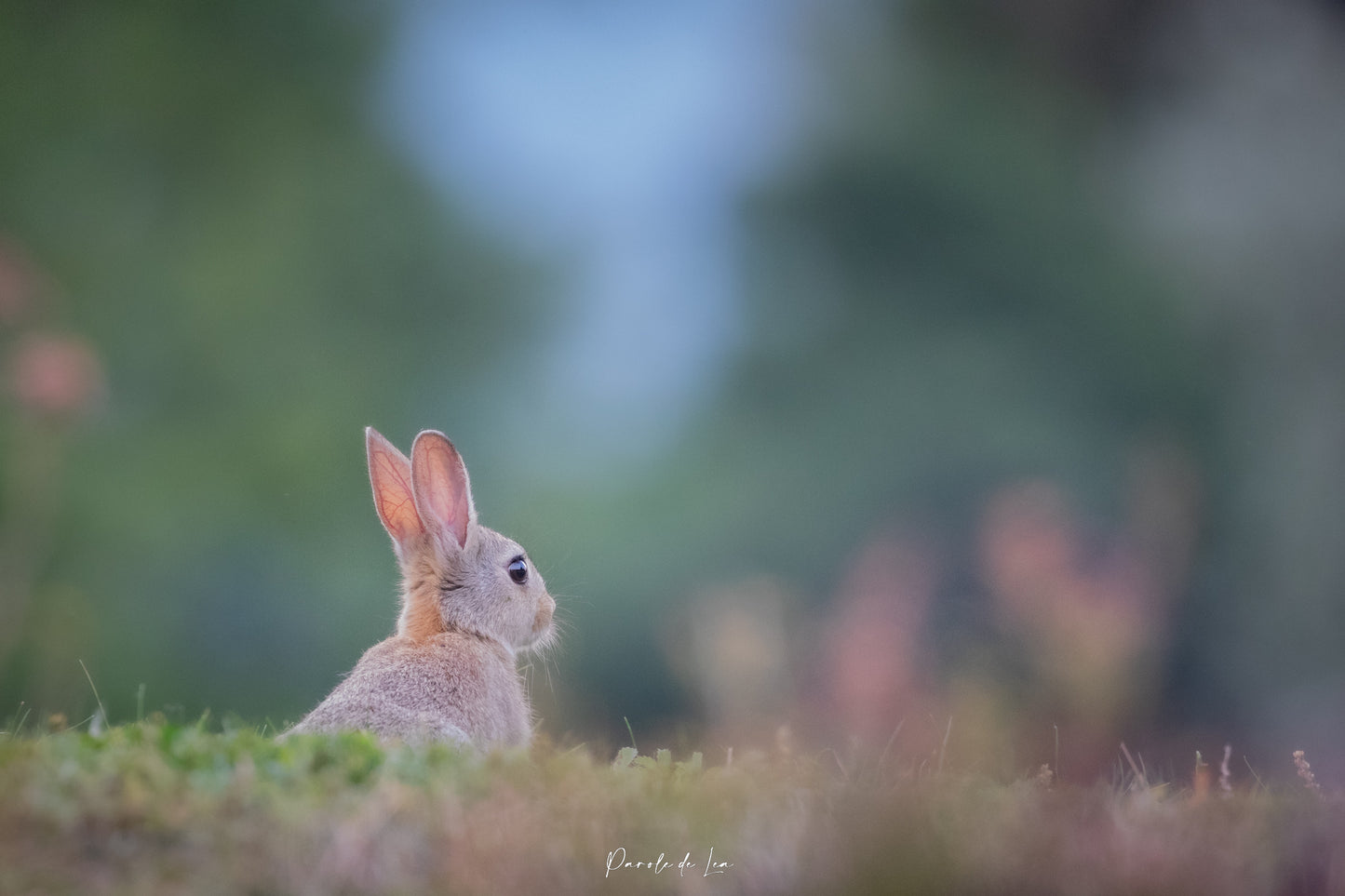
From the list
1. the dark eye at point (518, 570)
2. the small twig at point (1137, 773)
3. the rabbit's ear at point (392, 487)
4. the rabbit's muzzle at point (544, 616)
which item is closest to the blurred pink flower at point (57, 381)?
the rabbit's ear at point (392, 487)

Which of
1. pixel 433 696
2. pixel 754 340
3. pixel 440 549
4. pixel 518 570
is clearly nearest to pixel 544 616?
pixel 518 570

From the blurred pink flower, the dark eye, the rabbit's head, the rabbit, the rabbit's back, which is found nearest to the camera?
the rabbit's back

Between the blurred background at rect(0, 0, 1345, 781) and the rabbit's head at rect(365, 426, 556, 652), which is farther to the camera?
the blurred background at rect(0, 0, 1345, 781)

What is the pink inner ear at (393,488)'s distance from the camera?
22.5ft

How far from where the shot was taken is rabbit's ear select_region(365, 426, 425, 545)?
22.5ft

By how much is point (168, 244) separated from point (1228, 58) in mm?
14747

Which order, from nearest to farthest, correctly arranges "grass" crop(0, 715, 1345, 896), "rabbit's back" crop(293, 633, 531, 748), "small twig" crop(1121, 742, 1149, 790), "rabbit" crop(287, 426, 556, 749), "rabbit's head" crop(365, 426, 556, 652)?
"grass" crop(0, 715, 1345, 896)
"small twig" crop(1121, 742, 1149, 790)
"rabbit's back" crop(293, 633, 531, 748)
"rabbit" crop(287, 426, 556, 749)
"rabbit's head" crop(365, 426, 556, 652)

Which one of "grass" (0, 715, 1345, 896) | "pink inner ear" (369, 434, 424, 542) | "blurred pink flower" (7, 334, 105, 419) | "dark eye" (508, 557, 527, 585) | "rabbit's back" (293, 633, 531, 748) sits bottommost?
"rabbit's back" (293, 633, 531, 748)

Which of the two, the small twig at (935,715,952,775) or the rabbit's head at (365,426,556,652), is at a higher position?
the rabbit's head at (365,426,556,652)

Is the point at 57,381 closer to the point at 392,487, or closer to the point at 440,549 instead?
the point at 392,487

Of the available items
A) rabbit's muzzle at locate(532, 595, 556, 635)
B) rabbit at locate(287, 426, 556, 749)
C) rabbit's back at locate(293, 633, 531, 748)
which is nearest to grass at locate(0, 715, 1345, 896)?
rabbit's back at locate(293, 633, 531, 748)

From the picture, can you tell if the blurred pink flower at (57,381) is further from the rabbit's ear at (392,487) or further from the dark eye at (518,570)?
the dark eye at (518,570)

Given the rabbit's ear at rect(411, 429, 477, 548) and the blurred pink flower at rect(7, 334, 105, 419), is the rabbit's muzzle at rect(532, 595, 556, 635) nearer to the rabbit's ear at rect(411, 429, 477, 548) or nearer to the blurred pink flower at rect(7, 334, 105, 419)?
Answer: the rabbit's ear at rect(411, 429, 477, 548)

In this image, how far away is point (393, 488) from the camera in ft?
22.8
